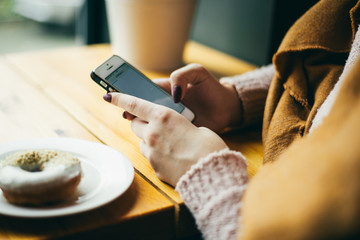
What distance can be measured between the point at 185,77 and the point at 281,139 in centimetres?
21

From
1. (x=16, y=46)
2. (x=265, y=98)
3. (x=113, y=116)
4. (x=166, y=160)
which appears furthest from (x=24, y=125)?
(x=16, y=46)

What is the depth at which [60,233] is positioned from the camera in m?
0.47

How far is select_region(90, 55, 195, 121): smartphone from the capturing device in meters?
0.68

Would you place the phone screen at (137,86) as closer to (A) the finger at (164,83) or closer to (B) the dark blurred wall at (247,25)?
(A) the finger at (164,83)

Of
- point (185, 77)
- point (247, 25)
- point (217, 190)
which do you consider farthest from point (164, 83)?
point (247, 25)

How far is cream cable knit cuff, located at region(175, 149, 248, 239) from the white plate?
9cm

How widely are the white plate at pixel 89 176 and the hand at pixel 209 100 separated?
0.22 m

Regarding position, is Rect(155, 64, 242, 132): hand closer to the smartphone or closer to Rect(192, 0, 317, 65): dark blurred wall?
the smartphone

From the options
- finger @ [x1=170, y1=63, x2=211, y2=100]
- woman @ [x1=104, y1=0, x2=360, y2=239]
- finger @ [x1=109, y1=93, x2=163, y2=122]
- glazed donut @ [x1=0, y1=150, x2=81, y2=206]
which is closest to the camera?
woman @ [x1=104, y1=0, x2=360, y2=239]

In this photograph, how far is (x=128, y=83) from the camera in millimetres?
705

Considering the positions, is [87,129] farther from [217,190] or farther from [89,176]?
[217,190]

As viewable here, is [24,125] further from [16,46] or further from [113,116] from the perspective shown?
[16,46]

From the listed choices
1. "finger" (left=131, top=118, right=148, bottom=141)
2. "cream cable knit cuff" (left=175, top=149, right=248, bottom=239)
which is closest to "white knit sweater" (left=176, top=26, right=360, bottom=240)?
"cream cable knit cuff" (left=175, top=149, right=248, bottom=239)

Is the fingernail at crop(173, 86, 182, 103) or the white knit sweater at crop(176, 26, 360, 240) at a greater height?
the fingernail at crop(173, 86, 182, 103)
